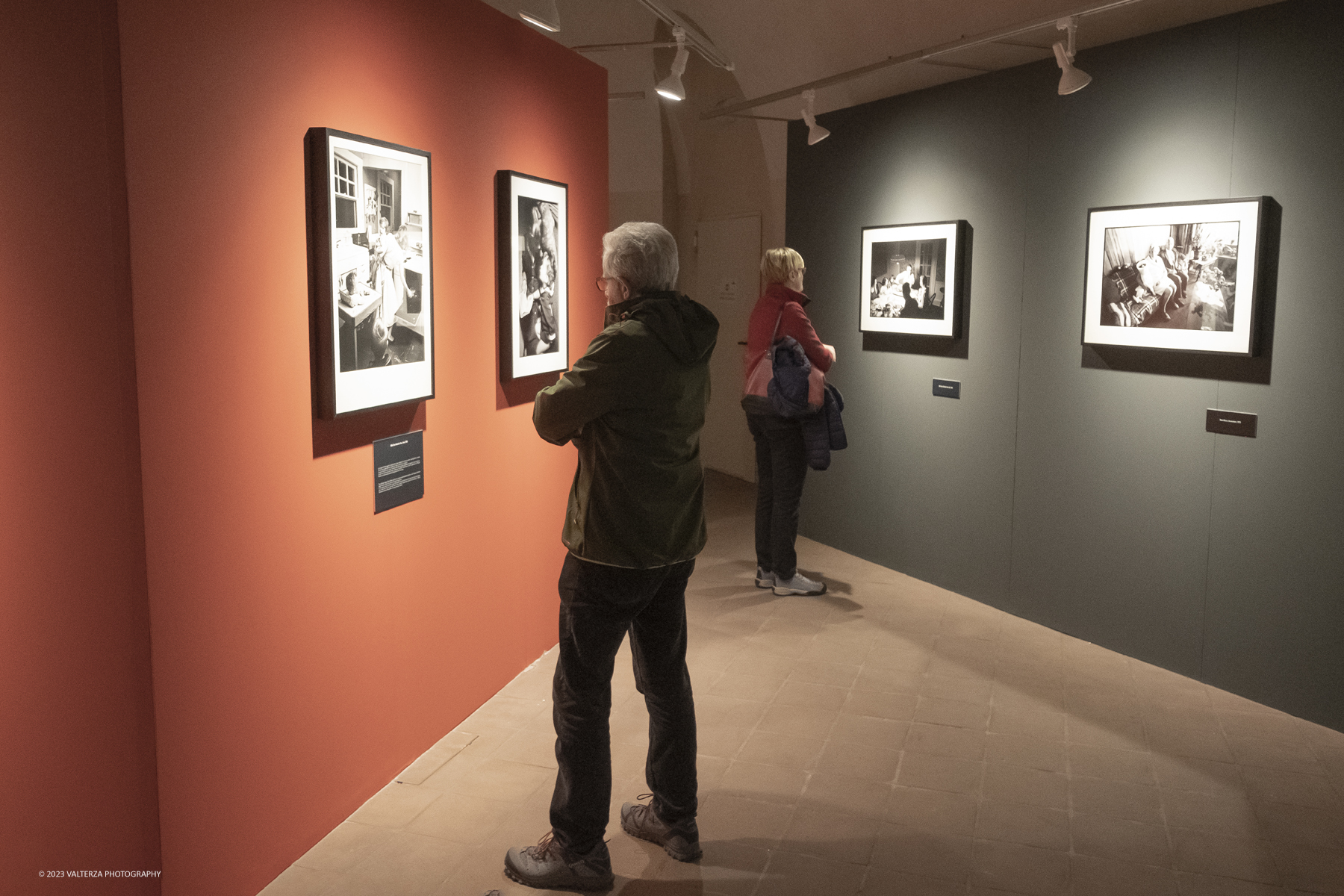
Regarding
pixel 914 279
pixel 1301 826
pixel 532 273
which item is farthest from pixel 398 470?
pixel 914 279

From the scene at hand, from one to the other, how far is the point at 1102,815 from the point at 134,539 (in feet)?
9.82

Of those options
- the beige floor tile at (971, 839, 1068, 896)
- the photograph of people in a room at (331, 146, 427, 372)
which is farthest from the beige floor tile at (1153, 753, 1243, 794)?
the photograph of people in a room at (331, 146, 427, 372)

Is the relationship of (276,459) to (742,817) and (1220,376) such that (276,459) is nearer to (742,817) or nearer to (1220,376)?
(742,817)

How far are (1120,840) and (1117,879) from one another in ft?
0.80

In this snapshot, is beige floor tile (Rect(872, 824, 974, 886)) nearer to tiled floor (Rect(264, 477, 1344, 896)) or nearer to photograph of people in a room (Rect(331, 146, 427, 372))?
tiled floor (Rect(264, 477, 1344, 896))

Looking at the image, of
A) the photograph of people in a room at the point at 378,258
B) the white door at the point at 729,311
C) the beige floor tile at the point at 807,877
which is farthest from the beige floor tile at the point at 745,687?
the white door at the point at 729,311

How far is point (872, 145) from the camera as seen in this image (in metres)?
6.18

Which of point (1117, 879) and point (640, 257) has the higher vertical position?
point (640, 257)

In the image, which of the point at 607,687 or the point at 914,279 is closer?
the point at 607,687

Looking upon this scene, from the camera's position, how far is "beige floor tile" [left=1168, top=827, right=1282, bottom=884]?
2957 mm

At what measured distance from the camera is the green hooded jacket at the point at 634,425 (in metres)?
2.49

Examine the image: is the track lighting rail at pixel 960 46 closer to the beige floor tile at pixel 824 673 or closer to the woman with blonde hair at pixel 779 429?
the woman with blonde hair at pixel 779 429

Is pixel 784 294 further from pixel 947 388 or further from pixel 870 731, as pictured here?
pixel 870 731

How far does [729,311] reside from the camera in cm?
909
